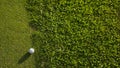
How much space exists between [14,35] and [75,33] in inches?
60.3

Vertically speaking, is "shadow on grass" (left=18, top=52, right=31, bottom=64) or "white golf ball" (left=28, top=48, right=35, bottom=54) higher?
"white golf ball" (left=28, top=48, right=35, bottom=54)

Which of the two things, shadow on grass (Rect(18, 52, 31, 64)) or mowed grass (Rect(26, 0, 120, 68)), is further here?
mowed grass (Rect(26, 0, 120, 68))

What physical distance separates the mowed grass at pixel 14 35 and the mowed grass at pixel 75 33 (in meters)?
0.19

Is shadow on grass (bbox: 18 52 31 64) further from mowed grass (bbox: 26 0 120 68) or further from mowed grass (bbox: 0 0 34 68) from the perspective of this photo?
mowed grass (bbox: 26 0 120 68)

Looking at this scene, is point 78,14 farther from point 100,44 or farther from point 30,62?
point 30,62

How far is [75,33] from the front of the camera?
589cm

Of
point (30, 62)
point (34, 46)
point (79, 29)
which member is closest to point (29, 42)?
point (34, 46)

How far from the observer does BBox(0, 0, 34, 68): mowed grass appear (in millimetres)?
5379

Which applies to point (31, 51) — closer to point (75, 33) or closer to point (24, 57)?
point (24, 57)

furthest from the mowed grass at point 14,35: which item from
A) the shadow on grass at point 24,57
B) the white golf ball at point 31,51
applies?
the white golf ball at point 31,51

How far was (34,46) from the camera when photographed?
5602mm

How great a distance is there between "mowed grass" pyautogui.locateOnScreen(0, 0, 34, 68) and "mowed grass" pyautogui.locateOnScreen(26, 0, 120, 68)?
0.63 feet

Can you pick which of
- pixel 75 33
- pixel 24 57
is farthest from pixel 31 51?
pixel 75 33

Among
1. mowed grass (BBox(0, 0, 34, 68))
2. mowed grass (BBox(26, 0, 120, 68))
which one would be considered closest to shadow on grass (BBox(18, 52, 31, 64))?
mowed grass (BBox(0, 0, 34, 68))
